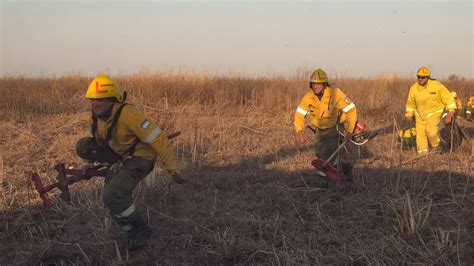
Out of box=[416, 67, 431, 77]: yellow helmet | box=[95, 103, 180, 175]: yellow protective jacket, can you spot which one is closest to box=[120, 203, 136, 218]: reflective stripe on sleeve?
box=[95, 103, 180, 175]: yellow protective jacket

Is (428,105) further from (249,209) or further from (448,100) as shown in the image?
(249,209)

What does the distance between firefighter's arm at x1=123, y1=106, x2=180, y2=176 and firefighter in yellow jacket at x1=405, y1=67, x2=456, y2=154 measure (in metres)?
6.16

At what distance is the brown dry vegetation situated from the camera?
14.4 ft

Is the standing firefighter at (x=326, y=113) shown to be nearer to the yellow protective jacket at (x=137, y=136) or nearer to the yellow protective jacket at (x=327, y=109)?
the yellow protective jacket at (x=327, y=109)

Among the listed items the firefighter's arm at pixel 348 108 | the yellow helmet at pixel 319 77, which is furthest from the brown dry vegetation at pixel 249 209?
the yellow helmet at pixel 319 77

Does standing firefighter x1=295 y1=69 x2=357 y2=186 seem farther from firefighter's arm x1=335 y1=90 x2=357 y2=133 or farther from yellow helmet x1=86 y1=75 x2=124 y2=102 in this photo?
yellow helmet x1=86 y1=75 x2=124 y2=102

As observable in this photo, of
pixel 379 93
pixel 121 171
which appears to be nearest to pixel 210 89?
pixel 379 93

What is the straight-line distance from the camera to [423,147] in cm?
938

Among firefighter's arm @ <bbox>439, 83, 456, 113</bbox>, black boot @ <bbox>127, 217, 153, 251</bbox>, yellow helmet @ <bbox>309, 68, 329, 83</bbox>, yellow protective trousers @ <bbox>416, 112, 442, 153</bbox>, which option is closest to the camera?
black boot @ <bbox>127, 217, 153, 251</bbox>

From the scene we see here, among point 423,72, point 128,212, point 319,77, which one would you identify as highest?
point 319,77

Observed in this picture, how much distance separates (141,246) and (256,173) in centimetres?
305

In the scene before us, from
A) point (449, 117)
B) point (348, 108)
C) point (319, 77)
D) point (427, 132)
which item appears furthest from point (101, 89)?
point (427, 132)

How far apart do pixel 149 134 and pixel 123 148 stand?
13.2 inches

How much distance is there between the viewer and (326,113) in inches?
266
